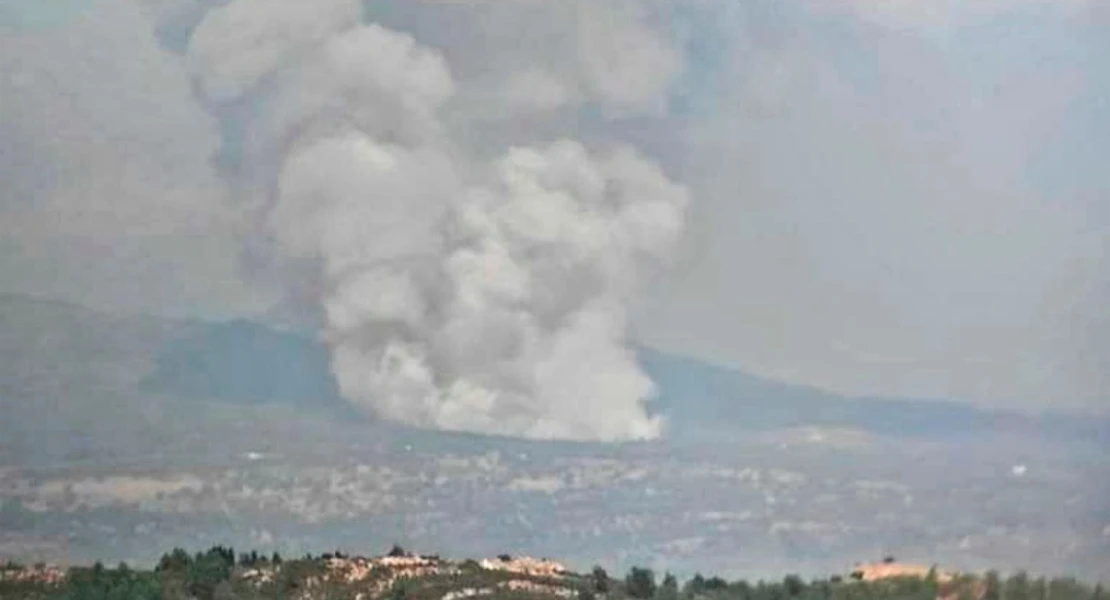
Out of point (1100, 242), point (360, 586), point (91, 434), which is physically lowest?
point (360, 586)

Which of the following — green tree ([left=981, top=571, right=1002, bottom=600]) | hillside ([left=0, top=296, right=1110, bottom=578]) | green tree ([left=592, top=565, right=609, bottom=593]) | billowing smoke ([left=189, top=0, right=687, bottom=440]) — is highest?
billowing smoke ([left=189, top=0, right=687, bottom=440])

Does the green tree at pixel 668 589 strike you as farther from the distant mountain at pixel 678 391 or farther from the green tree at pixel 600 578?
the distant mountain at pixel 678 391

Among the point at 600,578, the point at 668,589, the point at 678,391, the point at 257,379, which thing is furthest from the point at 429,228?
the point at 668,589

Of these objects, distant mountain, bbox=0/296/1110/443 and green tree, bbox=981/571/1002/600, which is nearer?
distant mountain, bbox=0/296/1110/443

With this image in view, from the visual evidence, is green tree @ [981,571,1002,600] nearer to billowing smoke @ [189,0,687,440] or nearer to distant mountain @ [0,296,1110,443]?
distant mountain @ [0,296,1110,443]

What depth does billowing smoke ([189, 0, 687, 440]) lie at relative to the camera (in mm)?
7277

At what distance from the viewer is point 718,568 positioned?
7410mm

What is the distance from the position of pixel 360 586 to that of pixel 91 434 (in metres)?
1.20

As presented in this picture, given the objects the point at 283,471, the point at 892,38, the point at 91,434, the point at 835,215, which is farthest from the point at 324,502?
the point at 892,38

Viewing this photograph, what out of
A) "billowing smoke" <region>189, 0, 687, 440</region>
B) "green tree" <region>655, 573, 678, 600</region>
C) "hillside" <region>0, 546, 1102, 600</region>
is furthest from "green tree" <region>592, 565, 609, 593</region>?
"billowing smoke" <region>189, 0, 687, 440</region>

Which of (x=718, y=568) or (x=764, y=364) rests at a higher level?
(x=764, y=364)

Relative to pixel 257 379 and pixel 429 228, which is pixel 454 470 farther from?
pixel 429 228

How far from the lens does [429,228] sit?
730 cm

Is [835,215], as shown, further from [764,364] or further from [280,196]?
[280,196]
